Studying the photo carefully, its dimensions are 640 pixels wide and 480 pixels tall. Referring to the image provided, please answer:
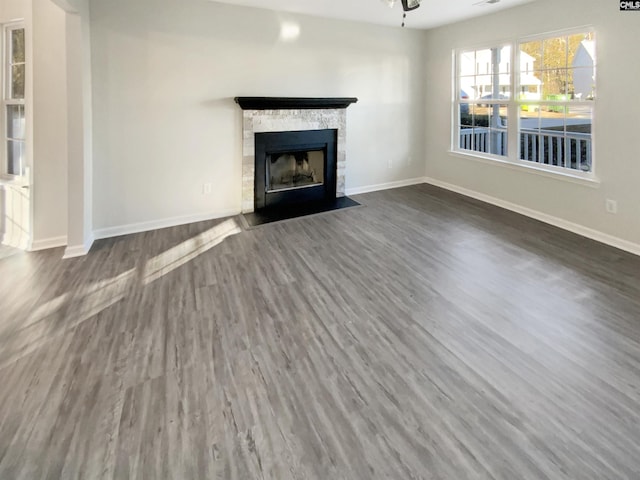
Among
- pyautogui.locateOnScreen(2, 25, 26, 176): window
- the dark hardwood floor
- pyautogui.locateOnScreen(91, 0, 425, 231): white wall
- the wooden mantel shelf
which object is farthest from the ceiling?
the dark hardwood floor

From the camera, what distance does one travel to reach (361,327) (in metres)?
2.63

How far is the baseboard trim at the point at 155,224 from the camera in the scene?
175 inches

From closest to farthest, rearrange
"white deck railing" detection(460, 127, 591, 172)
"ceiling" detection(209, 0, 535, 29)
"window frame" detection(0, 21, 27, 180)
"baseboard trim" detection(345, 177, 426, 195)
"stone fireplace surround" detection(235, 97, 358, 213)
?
"window frame" detection(0, 21, 27, 180) → "white deck railing" detection(460, 127, 591, 172) → "ceiling" detection(209, 0, 535, 29) → "stone fireplace surround" detection(235, 97, 358, 213) → "baseboard trim" detection(345, 177, 426, 195)

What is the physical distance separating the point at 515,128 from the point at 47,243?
5837 millimetres

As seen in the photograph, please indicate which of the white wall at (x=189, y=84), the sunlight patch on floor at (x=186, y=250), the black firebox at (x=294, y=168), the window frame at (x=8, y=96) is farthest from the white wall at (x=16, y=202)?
the black firebox at (x=294, y=168)

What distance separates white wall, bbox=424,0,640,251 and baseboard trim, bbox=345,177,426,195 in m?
1.13

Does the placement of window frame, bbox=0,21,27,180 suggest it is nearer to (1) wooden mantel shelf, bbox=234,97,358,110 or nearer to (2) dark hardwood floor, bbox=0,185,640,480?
(2) dark hardwood floor, bbox=0,185,640,480

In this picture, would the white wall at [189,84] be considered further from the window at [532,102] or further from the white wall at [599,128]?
the white wall at [599,128]

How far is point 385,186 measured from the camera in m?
6.52

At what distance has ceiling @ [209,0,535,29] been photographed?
4.60m

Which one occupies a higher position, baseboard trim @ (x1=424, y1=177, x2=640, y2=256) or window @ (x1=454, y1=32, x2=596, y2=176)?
window @ (x1=454, y1=32, x2=596, y2=176)

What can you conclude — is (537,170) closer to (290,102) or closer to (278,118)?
(290,102)

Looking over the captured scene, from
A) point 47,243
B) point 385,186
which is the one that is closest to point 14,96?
point 47,243

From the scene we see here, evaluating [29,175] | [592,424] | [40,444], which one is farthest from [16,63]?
[592,424]
